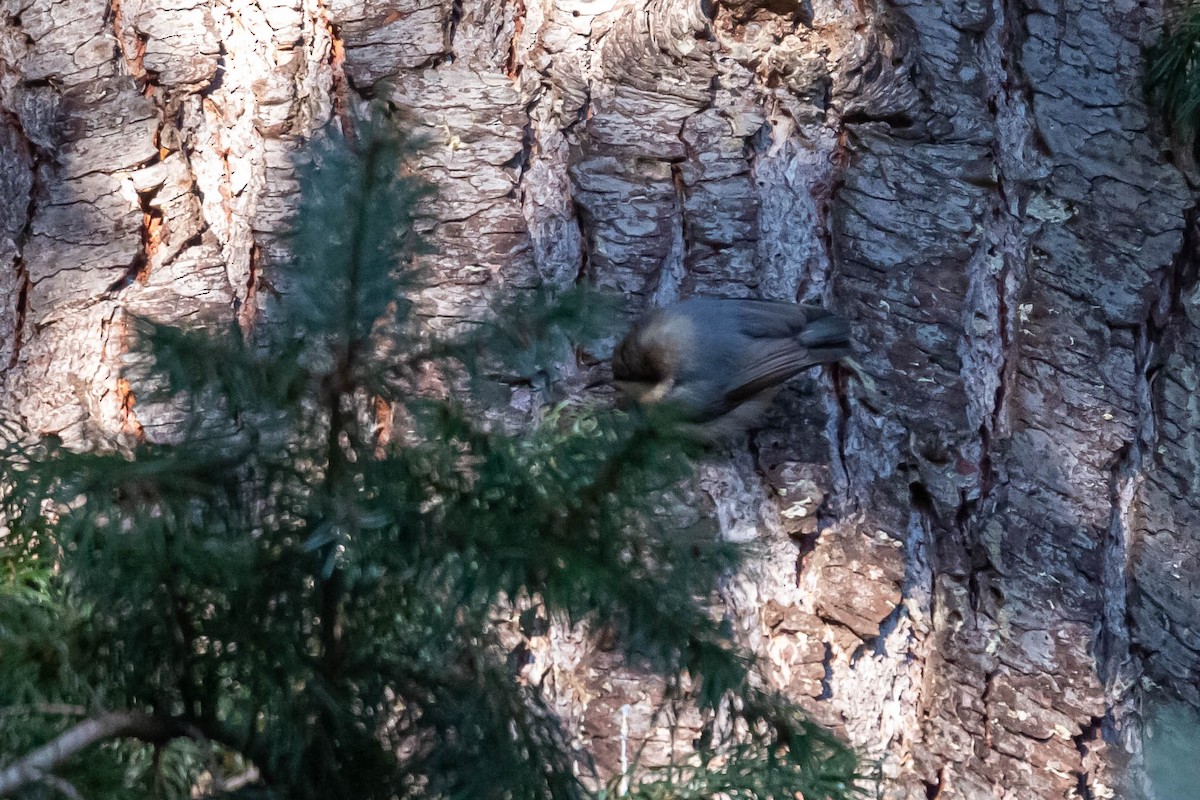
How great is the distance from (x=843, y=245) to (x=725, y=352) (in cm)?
31

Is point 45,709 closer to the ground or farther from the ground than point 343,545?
closer to the ground

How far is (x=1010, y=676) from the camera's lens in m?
1.68

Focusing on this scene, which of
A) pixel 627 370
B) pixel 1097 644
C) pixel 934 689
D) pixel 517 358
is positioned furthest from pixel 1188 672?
pixel 517 358

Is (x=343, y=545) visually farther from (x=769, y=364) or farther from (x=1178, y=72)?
(x=1178, y=72)

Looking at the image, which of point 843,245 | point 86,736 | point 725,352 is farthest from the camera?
point 843,245

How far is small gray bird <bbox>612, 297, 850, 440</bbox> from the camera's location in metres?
1.57

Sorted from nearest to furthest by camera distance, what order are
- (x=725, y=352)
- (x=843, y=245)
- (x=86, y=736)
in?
1. (x=86, y=736)
2. (x=725, y=352)
3. (x=843, y=245)

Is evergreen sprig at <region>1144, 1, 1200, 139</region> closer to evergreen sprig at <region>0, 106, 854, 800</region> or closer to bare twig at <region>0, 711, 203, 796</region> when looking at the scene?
evergreen sprig at <region>0, 106, 854, 800</region>

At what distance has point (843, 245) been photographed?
1.76 metres

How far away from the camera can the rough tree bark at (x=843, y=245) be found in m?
1.67

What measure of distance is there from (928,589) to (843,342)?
397 millimetres

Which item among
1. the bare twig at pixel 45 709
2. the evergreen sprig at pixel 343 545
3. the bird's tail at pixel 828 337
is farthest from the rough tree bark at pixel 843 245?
the bare twig at pixel 45 709

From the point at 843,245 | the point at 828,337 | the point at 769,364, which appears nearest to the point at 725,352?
the point at 769,364

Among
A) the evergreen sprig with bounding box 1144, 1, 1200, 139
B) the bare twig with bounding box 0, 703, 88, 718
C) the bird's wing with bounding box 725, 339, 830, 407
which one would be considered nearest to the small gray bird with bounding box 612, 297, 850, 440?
the bird's wing with bounding box 725, 339, 830, 407
